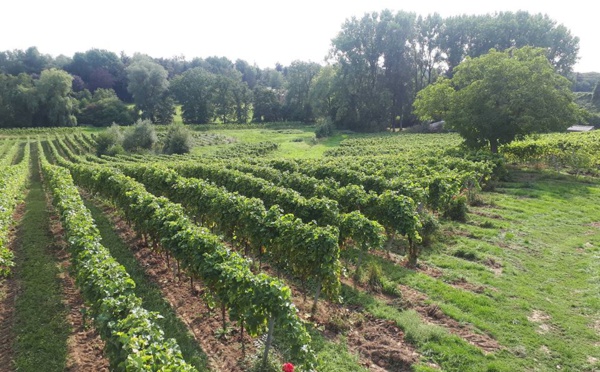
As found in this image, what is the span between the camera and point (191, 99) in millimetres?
96875

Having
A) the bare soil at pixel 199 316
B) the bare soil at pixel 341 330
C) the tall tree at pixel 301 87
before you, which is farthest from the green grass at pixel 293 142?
the bare soil at pixel 341 330

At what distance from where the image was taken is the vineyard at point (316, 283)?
26.3 feet

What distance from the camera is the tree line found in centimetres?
6900

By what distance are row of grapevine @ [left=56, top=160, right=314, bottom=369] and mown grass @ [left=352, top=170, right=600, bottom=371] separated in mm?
3722

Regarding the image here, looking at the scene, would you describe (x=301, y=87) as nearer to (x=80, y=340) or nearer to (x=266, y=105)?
(x=266, y=105)

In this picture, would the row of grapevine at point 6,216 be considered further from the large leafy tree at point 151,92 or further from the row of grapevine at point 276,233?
the large leafy tree at point 151,92

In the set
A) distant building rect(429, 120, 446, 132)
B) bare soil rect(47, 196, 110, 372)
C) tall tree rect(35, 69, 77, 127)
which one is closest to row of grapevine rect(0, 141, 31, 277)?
bare soil rect(47, 196, 110, 372)

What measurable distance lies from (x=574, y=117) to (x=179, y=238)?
32.5 m

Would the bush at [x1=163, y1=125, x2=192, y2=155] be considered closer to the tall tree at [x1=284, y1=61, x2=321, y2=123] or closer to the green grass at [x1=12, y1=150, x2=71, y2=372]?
the green grass at [x1=12, y1=150, x2=71, y2=372]

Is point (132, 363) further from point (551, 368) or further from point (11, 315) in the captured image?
point (551, 368)

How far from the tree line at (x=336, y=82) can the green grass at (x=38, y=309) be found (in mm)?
58829

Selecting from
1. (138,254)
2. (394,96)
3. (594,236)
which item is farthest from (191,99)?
(594,236)

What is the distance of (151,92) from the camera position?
95.1 meters

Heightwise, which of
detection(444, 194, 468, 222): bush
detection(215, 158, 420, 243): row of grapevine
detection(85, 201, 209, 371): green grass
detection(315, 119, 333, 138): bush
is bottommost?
detection(85, 201, 209, 371): green grass
